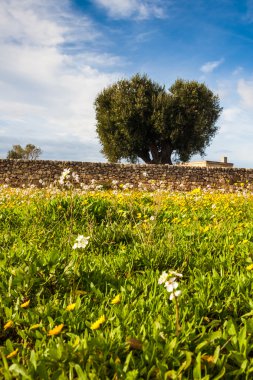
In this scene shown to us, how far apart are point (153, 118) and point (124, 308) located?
31.0 m

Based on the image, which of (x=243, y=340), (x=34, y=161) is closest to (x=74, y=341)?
(x=243, y=340)

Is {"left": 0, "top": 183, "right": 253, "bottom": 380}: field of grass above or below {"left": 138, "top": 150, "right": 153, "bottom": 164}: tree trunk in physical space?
below

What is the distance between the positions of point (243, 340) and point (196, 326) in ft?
1.15

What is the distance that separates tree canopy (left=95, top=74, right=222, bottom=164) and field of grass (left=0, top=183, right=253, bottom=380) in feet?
94.3

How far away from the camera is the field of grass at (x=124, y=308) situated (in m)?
2.23

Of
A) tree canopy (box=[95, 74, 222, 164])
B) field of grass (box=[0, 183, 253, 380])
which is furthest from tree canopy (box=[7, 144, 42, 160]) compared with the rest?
A: field of grass (box=[0, 183, 253, 380])

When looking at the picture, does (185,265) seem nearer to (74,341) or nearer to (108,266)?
(108,266)

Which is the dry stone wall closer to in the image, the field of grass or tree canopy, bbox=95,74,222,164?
tree canopy, bbox=95,74,222,164

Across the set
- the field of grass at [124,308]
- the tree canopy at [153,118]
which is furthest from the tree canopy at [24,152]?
the field of grass at [124,308]

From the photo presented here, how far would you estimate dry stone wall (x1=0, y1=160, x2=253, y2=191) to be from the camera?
64.6 feet

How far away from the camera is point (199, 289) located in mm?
3340

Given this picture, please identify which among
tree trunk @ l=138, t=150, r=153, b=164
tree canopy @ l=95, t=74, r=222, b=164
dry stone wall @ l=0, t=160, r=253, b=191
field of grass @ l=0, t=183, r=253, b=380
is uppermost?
tree canopy @ l=95, t=74, r=222, b=164

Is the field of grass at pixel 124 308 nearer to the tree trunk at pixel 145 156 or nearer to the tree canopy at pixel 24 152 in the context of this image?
the tree trunk at pixel 145 156

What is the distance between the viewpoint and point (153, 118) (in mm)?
32938
